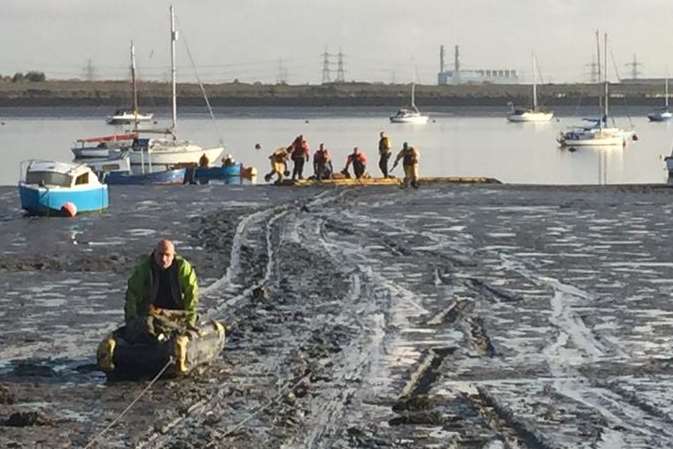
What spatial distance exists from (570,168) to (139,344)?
59071mm

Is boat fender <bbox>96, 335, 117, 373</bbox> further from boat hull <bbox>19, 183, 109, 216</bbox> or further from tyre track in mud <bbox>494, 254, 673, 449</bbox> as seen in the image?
boat hull <bbox>19, 183, 109, 216</bbox>

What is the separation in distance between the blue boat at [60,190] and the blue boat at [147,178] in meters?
13.7

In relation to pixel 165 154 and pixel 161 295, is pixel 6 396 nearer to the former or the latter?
pixel 161 295

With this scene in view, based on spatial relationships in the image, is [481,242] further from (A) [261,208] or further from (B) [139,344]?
(B) [139,344]

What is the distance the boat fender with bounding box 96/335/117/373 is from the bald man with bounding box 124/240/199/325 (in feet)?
0.93

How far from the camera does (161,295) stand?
52.1ft

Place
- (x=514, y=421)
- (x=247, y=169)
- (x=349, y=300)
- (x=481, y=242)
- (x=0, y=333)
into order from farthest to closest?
(x=247, y=169) → (x=481, y=242) → (x=349, y=300) → (x=0, y=333) → (x=514, y=421)

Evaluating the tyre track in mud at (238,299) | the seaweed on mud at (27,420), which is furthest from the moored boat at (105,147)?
the seaweed on mud at (27,420)

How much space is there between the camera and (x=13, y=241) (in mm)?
31609

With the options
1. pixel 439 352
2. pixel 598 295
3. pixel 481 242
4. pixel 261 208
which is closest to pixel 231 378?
pixel 439 352

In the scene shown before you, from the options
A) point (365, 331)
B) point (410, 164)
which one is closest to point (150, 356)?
point (365, 331)

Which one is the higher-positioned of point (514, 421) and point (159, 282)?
point (159, 282)

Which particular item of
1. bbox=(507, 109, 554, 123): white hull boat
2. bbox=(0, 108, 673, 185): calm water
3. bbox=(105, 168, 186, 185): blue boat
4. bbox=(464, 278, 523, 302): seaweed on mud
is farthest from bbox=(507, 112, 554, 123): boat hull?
bbox=(464, 278, 523, 302): seaweed on mud

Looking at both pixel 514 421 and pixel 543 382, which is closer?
pixel 514 421
